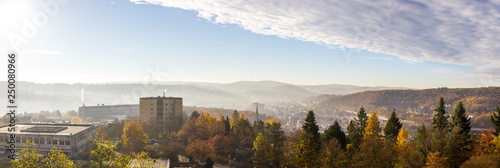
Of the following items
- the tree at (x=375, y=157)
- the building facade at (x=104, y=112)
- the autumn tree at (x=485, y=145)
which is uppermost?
the autumn tree at (x=485, y=145)

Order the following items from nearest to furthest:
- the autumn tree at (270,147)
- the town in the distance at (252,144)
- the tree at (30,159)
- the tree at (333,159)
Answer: the town in the distance at (252,144), the tree at (30,159), the tree at (333,159), the autumn tree at (270,147)

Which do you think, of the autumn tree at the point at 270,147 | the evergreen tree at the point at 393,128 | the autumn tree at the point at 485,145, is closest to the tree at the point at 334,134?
the evergreen tree at the point at 393,128

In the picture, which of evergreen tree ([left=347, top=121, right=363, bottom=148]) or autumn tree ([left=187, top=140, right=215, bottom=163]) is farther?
autumn tree ([left=187, top=140, right=215, bottom=163])

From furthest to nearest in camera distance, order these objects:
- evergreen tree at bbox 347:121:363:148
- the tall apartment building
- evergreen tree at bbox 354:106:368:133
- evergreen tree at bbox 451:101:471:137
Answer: the tall apartment building
evergreen tree at bbox 354:106:368:133
evergreen tree at bbox 347:121:363:148
evergreen tree at bbox 451:101:471:137

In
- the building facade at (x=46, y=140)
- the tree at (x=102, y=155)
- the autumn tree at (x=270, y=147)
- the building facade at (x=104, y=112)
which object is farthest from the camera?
the building facade at (x=104, y=112)

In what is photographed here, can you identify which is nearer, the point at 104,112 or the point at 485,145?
the point at 485,145

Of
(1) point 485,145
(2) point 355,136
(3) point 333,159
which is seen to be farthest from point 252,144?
(1) point 485,145

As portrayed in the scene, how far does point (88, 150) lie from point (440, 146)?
6148 centimetres

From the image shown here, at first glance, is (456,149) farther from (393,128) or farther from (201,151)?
(201,151)

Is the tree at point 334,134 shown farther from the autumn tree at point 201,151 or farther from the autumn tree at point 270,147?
the autumn tree at point 201,151

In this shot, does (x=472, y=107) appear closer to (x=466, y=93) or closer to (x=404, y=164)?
(x=466, y=93)

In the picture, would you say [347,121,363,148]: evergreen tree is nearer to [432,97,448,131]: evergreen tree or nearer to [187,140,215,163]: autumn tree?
[432,97,448,131]: evergreen tree

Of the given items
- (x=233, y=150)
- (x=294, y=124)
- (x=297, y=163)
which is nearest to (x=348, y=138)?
(x=297, y=163)

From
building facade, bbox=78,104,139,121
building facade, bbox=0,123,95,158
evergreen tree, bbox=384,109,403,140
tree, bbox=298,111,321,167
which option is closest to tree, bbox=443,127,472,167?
evergreen tree, bbox=384,109,403,140
